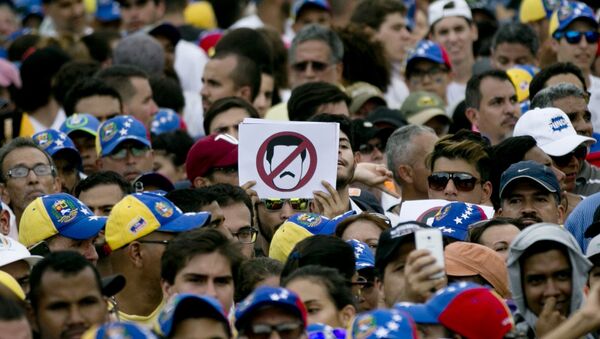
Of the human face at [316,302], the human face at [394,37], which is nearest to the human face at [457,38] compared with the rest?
the human face at [394,37]

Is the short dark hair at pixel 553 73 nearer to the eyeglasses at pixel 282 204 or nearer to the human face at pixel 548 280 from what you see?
the eyeglasses at pixel 282 204

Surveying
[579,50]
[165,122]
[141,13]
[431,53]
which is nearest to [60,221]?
[165,122]

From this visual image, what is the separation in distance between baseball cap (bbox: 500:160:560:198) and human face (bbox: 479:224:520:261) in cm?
73

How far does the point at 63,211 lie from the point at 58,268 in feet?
7.18

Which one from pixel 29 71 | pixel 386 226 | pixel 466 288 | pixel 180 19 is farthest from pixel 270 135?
pixel 180 19

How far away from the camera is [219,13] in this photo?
70.3 feet

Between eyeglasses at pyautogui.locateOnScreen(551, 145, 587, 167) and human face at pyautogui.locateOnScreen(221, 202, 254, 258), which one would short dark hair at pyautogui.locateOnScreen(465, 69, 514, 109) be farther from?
human face at pyautogui.locateOnScreen(221, 202, 254, 258)

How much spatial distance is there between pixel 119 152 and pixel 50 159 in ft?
3.20

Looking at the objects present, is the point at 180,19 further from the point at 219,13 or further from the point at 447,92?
the point at 447,92

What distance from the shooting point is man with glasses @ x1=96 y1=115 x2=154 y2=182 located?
529 inches

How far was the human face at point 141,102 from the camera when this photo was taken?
596 inches

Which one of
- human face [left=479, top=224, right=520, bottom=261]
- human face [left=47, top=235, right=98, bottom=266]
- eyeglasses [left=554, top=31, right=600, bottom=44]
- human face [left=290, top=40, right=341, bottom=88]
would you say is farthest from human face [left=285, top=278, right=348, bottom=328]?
eyeglasses [left=554, top=31, right=600, bottom=44]

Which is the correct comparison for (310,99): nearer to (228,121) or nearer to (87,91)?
(228,121)

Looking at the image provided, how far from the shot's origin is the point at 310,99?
14.1 m
